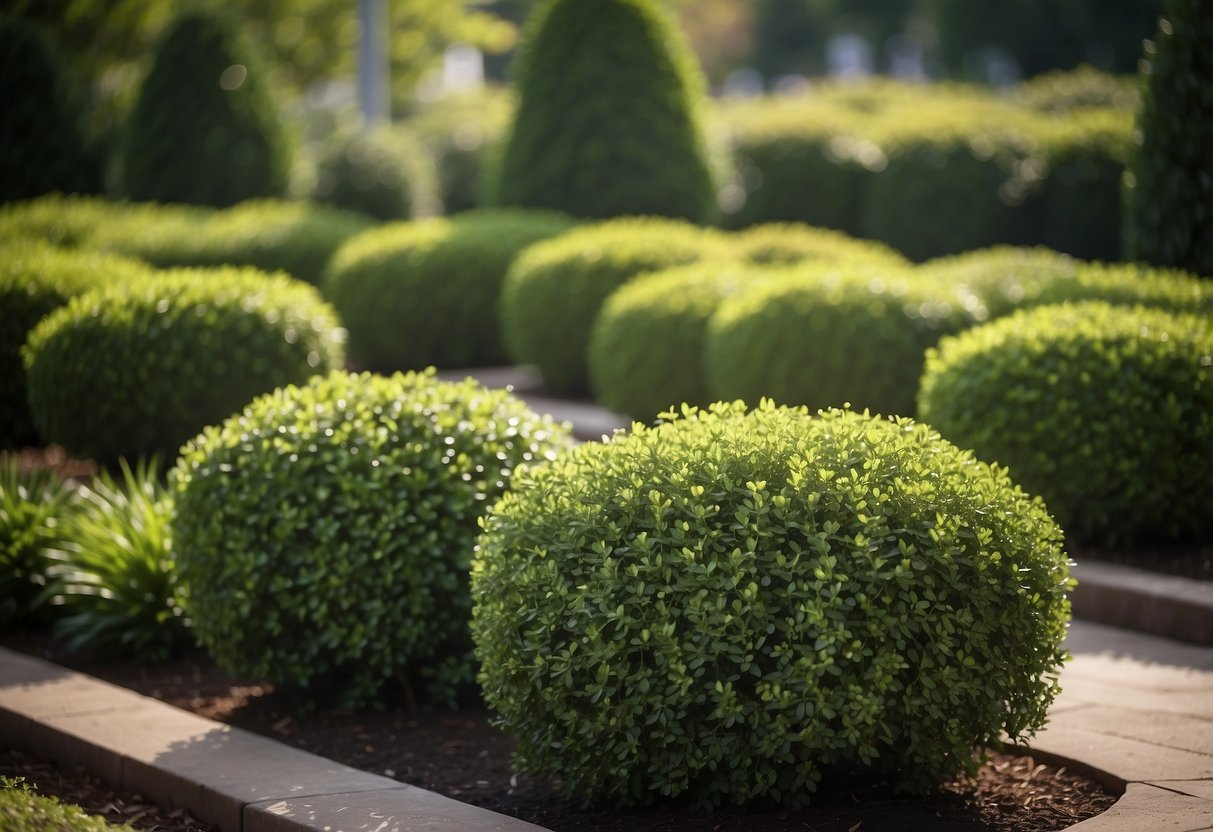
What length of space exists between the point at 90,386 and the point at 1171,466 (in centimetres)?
567

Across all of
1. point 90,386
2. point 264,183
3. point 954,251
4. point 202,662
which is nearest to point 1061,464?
point 202,662

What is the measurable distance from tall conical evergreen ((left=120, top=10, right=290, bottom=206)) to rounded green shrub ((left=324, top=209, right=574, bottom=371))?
5173 mm

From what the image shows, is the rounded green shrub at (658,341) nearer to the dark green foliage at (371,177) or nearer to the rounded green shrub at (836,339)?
the rounded green shrub at (836,339)

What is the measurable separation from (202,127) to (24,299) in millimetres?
7969

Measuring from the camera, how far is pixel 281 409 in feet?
17.5

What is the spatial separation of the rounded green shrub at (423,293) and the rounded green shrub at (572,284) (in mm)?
807

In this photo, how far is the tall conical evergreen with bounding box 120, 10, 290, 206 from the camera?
1661 cm

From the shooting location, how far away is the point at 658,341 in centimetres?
912

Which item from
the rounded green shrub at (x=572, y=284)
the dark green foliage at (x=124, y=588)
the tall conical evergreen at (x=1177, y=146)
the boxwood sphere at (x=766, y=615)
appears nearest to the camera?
the boxwood sphere at (x=766, y=615)

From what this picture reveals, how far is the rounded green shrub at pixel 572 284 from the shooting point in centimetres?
1045

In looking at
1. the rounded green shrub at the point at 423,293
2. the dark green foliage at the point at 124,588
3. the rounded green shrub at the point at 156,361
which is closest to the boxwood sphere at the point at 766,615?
the dark green foliage at the point at 124,588

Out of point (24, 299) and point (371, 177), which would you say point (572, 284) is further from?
point (371, 177)

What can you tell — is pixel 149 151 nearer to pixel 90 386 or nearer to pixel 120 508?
pixel 90 386

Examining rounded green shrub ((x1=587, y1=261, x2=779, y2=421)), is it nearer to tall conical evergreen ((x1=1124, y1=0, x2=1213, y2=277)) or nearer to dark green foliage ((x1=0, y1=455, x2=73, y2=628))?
tall conical evergreen ((x1=1124, y1=0, x2=1213, y2=277))
